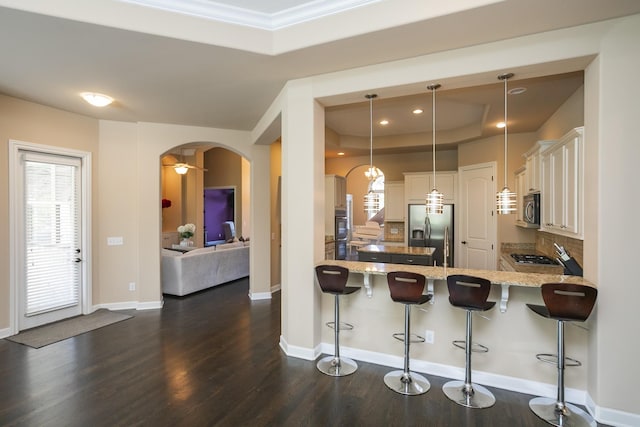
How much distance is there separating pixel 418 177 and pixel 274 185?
3.11 meters

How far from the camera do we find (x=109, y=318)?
4.52 meters

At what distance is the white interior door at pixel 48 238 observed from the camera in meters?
4.07

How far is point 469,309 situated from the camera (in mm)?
2600

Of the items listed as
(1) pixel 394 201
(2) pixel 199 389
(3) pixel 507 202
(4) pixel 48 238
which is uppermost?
(1) pixel 394 201

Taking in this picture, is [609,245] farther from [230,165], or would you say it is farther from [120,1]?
[230,165]

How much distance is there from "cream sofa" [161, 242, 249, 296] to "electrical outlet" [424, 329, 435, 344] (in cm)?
426

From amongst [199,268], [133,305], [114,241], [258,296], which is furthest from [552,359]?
[114,241]

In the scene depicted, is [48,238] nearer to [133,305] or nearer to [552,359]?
[133,305]

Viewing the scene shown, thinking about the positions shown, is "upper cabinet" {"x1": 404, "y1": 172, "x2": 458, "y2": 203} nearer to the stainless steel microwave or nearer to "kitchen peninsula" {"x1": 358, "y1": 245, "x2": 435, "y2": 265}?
"kitchen peninsula" {"x1": 358, "y1": 245, "x2": 435, "y2": 265}

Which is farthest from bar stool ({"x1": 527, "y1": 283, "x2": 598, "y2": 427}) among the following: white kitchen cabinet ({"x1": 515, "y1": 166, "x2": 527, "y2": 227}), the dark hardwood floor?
white kitchen cabinet ({"x1": 515, "y1": 166, "x2": 527, "y2": 227})

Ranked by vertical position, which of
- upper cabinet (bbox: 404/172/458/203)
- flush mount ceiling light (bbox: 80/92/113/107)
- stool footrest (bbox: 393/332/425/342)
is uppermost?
flush mount ceiling light (bbox: 80/92/113/107)

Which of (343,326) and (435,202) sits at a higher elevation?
(435,202)

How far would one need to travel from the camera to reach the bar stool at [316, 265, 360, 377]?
3049mm

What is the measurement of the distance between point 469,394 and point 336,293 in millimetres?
1385
